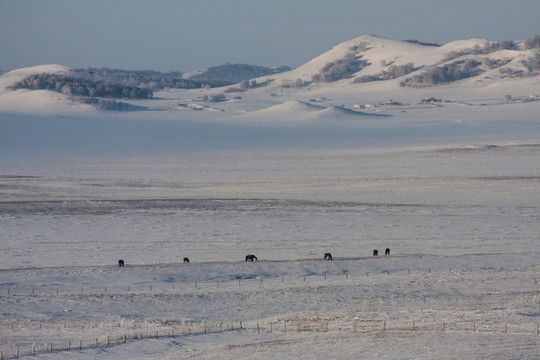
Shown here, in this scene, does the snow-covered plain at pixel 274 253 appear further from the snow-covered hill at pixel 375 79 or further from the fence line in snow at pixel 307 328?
the snow-covered hill at pixel 375 79

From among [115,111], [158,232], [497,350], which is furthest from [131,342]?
[115,111]

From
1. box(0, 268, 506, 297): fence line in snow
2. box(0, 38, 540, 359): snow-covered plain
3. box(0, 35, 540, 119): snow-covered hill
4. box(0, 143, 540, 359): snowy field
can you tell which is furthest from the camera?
box(0, 35, 540, 119): snow-covered hill

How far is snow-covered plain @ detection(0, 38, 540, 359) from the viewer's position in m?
14.8

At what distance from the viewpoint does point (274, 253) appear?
24531 millimetres

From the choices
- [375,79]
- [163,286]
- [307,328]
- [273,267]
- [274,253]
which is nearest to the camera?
[307,328]

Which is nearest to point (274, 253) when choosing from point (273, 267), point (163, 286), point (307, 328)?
point (273, 267)

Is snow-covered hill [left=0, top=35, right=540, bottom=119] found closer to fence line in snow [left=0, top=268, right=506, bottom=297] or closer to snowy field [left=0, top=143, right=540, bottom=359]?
snowy field [left=0, top=143, right=540, bottom=359]

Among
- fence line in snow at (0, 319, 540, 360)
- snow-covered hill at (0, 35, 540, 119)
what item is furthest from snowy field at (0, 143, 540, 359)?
snow-covered hill at (0, 35, 540, 119)

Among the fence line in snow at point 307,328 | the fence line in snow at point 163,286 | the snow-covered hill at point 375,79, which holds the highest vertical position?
the snow-covered hill at point 375,79

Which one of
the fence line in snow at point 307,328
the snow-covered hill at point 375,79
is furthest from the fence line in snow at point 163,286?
the snow-covered hill at point 375,79

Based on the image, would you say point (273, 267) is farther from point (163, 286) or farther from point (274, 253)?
point (163, 286)

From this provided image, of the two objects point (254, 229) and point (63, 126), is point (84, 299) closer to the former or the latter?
point (254, 229)

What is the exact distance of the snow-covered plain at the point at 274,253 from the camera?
583 inches

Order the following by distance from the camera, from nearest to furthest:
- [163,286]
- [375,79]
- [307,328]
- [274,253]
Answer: [307,328], [163,286], [274,253], [375,79]
